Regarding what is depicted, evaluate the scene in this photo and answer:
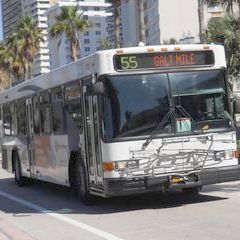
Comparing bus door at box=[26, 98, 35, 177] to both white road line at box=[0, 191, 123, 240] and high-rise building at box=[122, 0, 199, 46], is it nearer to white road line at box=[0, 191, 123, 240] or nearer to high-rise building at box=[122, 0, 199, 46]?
white road line at box=[0, 191, 123, 240]

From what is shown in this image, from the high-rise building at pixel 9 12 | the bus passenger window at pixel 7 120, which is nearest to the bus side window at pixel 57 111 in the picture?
the bus passenger window at pixel 7 120

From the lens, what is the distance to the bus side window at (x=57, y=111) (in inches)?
571

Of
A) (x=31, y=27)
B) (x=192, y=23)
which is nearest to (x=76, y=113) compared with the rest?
(x=31, y=27)

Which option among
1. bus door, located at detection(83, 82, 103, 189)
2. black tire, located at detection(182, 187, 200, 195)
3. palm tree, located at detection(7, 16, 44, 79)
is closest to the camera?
bus door, located at detection(83, 82, 103, 189)

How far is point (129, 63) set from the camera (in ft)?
39.9

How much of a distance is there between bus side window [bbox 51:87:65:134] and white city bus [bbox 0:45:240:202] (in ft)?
4.22

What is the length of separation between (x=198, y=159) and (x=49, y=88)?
15.2ft

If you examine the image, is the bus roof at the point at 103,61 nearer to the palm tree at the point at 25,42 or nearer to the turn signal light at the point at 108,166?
the turn signal light at the point at 108,166

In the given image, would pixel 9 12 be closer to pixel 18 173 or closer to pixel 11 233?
pixel 18 173

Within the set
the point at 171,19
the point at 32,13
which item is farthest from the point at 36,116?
the point at 171,19

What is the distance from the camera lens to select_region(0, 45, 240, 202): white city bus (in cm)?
1185

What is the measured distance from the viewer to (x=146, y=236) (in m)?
9.58

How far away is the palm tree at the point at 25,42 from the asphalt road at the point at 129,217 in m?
42.9

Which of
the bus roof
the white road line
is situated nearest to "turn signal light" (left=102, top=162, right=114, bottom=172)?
the white road line
